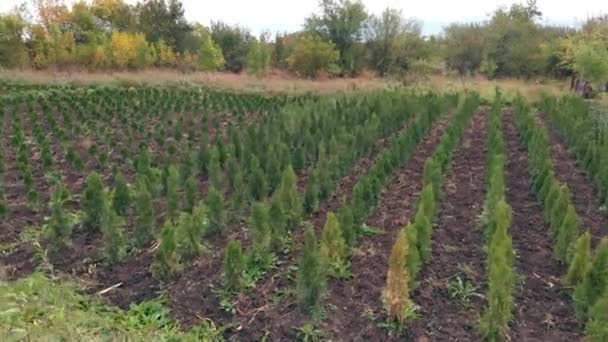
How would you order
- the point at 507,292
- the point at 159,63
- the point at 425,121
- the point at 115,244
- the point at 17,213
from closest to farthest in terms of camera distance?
the point at 507,292
the point at 115,244
the point at 17,213
the point at 425,121
the point at 159,63

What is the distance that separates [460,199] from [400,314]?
137 inches

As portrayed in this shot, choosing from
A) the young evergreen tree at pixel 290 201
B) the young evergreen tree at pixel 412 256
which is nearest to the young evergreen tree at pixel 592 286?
the young evergreen tree at pixel 412 256

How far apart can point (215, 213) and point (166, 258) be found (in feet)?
3.68

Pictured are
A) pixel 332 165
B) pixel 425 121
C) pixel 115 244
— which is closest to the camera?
pixel 115 244

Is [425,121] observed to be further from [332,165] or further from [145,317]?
[145,317]

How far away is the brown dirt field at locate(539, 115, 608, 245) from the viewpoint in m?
6.70

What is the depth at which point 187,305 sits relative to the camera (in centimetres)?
479

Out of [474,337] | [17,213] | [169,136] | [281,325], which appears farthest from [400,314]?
[169,136]

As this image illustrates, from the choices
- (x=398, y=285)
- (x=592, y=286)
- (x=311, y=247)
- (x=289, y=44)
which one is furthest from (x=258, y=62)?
(x=592, y=286)

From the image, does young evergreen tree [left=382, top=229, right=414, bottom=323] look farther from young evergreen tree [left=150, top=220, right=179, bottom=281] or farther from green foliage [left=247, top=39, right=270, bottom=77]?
green foliage [left=247, top=39, right=270, bottom=77]

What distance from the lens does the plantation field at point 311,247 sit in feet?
14.5

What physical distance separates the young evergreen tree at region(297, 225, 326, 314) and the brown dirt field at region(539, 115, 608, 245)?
3356 millimetres

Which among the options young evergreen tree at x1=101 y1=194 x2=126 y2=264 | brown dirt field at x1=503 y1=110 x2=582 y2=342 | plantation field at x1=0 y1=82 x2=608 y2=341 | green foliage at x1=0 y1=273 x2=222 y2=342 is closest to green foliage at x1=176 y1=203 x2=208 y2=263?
plantation field at x1=0 y1=82 x2=608 y2=341

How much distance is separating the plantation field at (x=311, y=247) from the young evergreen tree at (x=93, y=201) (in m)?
0.02
